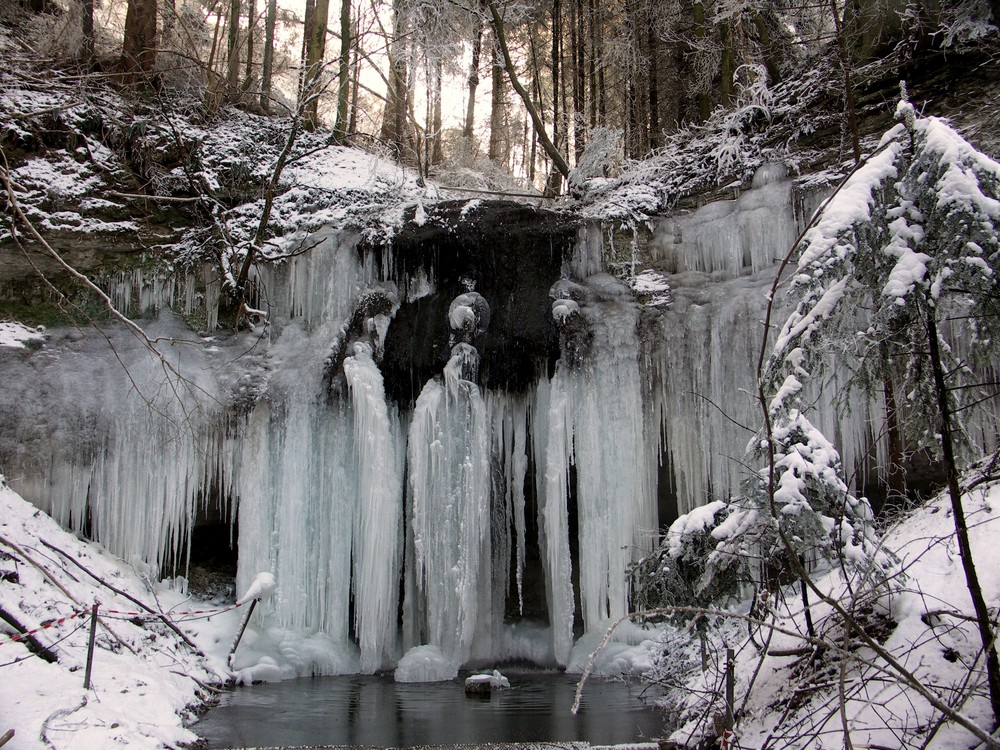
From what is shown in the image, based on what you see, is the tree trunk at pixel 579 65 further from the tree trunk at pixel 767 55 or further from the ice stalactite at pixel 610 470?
the ice stalactite at pixel 610 470

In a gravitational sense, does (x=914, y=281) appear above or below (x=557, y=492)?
above

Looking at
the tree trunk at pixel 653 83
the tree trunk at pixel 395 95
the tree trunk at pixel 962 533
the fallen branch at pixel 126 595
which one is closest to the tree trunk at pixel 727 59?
the tree trunk at pixel 653 83

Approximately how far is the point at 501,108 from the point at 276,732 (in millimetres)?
14664

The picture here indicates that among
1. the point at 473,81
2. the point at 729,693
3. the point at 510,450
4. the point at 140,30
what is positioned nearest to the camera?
the point at 729,693

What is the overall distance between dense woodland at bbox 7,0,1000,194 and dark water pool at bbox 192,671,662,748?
5.78 meters

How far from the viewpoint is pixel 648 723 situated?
217 inches

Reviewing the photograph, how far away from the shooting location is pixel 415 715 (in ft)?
20.2

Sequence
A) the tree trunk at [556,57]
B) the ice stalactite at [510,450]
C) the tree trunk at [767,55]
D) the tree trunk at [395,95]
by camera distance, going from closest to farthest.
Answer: the ice stalactite at [510,450], the tree trunk at [767,55], the tree trunk at [395,95], the tree trunk at [556,57]

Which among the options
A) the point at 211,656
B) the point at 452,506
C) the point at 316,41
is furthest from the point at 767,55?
the point at 211,656

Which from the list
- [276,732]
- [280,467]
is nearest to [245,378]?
[280,467]

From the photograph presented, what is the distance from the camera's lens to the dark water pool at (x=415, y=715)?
5.25 m

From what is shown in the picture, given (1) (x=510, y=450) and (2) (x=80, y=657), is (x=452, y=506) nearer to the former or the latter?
(1) (x=510, y=450)

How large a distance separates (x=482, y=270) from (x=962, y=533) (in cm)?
743

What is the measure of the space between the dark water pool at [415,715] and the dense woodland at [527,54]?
5776 mm
